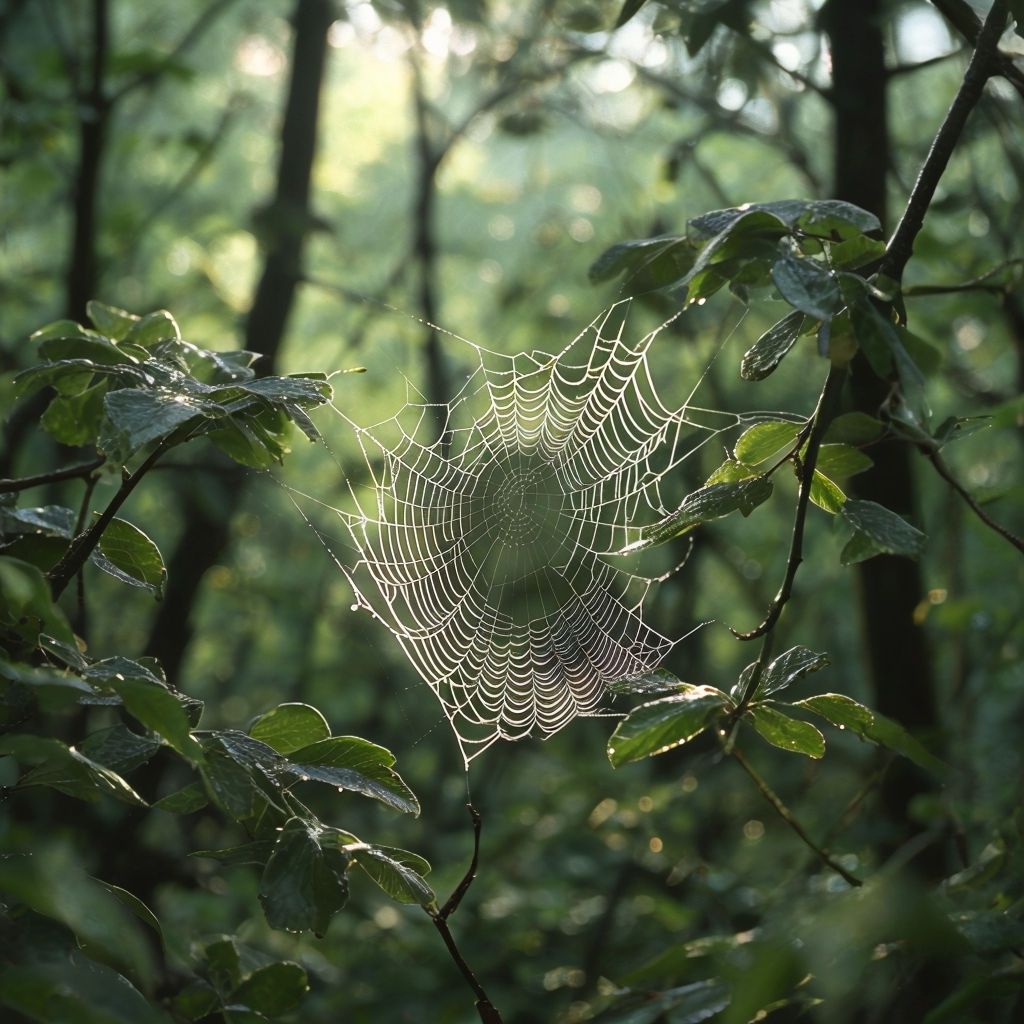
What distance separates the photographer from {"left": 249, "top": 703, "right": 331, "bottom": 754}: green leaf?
50.1 inches

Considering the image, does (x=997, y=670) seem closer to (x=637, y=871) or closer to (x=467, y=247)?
(x=637, y=871)

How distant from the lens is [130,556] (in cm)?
134

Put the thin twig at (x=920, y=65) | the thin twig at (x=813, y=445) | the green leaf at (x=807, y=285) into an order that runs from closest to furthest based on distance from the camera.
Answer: the green leaf at (x=807, y=285) → the thin twig at (x=813, y=445) → the thin twig at (x=920, y=65)

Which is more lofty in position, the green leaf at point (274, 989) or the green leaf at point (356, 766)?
the green leaf at point (356, 766)

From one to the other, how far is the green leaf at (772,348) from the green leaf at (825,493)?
16cm

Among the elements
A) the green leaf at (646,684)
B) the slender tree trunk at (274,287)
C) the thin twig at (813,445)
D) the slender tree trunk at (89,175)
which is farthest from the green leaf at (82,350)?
the slender tree trunk at (89,175)

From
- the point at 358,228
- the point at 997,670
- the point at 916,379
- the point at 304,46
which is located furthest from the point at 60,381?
the point at 358,228

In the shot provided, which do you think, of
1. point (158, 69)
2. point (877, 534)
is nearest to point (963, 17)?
point (877, 534)

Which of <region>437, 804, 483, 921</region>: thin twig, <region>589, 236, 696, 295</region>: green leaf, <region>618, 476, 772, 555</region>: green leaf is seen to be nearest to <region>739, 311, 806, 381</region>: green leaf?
<region>618, 476, 772, 555</region>: green leaf

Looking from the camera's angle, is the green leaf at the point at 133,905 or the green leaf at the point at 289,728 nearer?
the green leaf at the point at 133,905

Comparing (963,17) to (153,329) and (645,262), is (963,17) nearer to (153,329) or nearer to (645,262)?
(645,262)

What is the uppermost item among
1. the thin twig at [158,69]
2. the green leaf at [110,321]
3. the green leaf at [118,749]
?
the thin twig at [158,69]

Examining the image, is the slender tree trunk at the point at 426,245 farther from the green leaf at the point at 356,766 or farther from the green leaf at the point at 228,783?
the green leaf at the point at 228,783

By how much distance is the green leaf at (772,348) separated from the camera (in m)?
1.14
